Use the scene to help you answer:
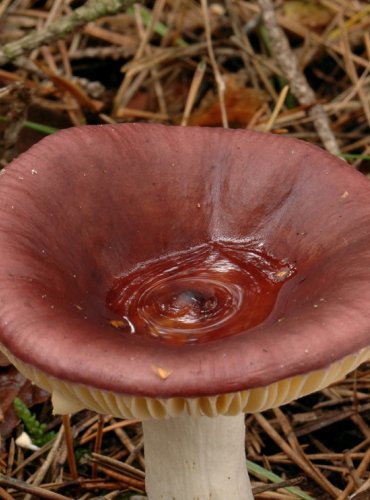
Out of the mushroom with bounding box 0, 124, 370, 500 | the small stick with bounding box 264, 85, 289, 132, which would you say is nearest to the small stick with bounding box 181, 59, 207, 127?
the small stick with bounding box 264, 85, 289, 132

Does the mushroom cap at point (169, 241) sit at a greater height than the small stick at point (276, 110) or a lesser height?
greater

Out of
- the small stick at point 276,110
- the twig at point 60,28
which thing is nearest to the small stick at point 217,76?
the small stick at point 276,110

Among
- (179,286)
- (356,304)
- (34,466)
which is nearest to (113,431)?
(34,466)

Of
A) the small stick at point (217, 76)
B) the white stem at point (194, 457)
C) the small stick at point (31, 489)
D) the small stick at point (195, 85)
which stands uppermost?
the small stick at point (217, 76)

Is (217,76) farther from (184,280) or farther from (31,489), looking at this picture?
(31,489)

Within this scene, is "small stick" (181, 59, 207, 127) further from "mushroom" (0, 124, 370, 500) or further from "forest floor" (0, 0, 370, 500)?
"mushroom" (0, 124, 370, 500)

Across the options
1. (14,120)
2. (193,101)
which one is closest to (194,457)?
(14,120)

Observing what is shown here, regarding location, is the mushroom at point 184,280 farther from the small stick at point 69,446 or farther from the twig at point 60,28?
the twig at point 60,28
